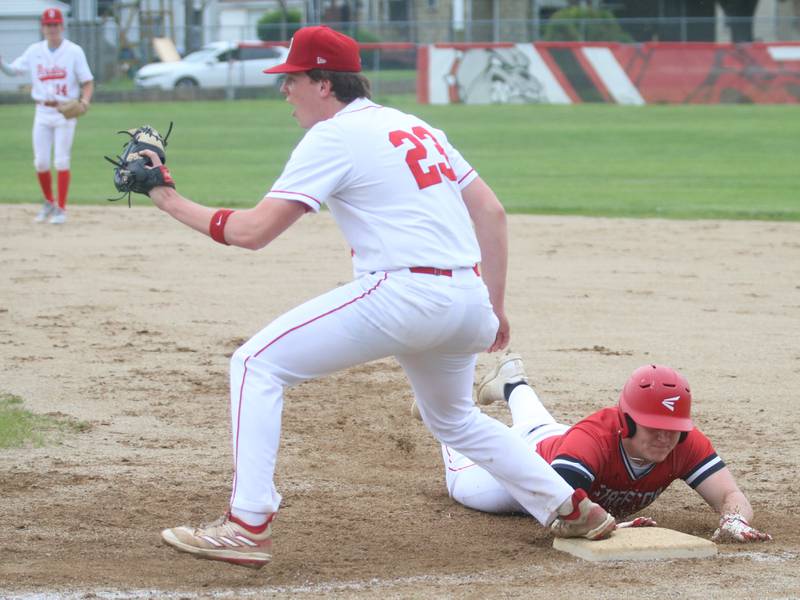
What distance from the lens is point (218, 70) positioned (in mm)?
37188

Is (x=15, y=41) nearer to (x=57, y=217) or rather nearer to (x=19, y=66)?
(x=19, y=66)

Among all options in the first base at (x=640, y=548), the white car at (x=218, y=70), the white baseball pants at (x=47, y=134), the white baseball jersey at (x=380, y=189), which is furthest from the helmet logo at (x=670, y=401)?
the white car at (x=218, y=70)

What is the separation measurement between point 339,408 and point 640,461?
2242 mm

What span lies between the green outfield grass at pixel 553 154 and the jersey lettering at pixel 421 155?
9505mm

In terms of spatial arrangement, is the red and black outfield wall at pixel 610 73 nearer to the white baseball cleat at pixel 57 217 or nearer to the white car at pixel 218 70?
the white car at pixel 218 70

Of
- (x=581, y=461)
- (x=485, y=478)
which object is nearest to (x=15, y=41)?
(x=485, y=478)

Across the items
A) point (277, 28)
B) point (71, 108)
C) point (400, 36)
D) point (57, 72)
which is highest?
point (277, 28)

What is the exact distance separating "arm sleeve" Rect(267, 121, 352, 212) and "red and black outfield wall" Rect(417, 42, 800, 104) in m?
28.7

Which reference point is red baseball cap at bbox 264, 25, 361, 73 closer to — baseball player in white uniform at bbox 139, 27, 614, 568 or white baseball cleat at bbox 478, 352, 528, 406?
baseball player in white uniform at bbox 139, 27, 614, 568

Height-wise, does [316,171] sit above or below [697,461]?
above

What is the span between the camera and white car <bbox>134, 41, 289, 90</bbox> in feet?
120

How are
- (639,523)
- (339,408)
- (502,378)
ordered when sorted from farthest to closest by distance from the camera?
(339,408) < (502,378) < (639,523)

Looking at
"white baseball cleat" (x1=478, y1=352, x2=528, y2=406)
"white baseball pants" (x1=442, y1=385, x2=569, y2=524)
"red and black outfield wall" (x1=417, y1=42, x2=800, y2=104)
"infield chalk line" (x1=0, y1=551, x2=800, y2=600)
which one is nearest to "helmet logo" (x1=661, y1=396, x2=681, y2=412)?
"white baseball pants" (x1=442, y1=385, x2=569, y2=524)

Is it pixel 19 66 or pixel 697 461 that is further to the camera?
pixel 19 66
